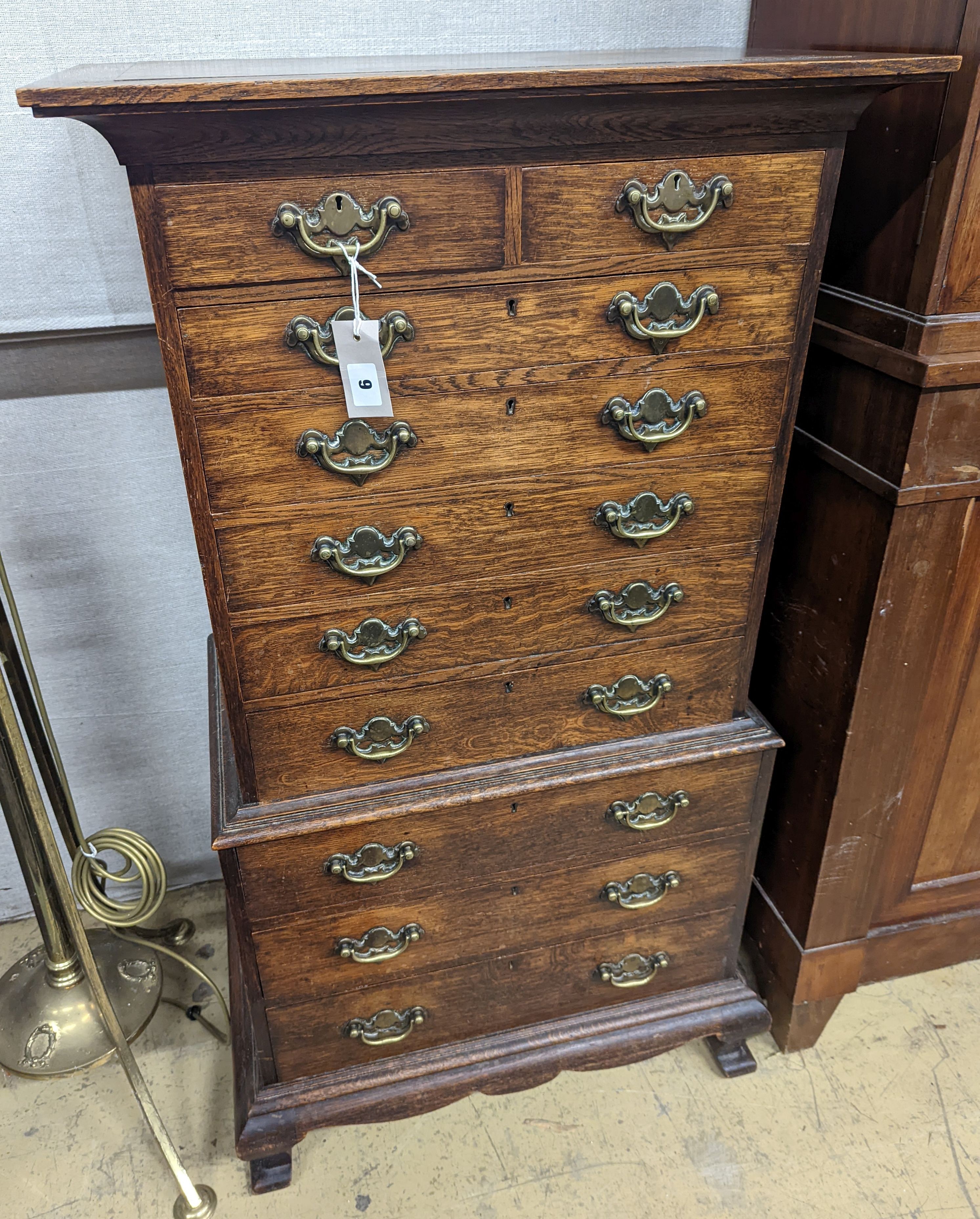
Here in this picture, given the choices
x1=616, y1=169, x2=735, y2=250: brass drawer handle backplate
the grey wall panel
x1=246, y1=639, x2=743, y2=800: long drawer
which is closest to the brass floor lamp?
the grey wall panel

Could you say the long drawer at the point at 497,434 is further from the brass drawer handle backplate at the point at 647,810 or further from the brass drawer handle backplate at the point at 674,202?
the brass drawer handle backplate at the point at 647,810

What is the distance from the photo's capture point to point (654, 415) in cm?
102

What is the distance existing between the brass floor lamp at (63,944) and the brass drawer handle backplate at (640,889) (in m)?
0.66

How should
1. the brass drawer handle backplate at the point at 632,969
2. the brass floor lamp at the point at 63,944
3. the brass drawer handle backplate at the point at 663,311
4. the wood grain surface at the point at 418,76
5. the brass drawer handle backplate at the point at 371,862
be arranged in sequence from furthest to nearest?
the brass drawer handle backplate at the point at 632,969 < the brass floor lamp at the point at 63,944 < the brass drawer handle backplate at the point at 371,862 < the brass drawer handle backplate at the point at 663,311 < the wood grain surface at the point at 418,76

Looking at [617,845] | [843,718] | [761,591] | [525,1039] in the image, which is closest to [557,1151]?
[525,1039]

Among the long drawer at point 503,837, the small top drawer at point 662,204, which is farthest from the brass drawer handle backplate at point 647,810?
the small top drawer at point 662,204

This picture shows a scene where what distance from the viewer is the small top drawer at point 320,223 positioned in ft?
2.70

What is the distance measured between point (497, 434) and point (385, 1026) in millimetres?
864

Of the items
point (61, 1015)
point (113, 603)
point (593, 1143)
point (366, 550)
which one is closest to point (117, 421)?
point (113, 603)

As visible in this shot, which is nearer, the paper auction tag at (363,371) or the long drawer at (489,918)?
the paper auction tag at (363,371)

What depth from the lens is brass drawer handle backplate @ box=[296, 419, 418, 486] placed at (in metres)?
0.93

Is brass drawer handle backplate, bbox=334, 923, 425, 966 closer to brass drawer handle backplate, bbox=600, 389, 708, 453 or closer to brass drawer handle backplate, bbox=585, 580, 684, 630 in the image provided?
brass drawer handle backplate, bbox=585, 580, 684, 630

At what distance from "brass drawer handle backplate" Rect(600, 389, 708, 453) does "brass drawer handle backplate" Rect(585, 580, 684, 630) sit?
19 centimetres

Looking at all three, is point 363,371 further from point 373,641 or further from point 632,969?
point 632,969
